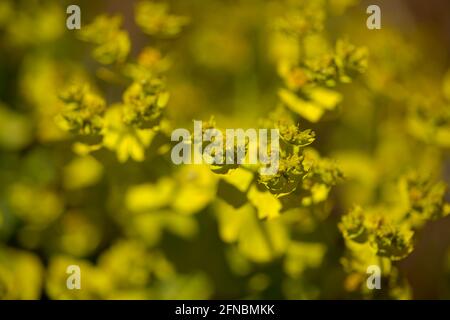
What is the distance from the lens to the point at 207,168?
0.87m

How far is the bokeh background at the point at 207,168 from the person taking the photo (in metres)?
0.85

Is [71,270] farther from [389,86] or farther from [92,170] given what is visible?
[389,86]

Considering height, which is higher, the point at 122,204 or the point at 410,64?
the point at 410,64

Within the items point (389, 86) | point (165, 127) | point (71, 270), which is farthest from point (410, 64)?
point (71, 270)

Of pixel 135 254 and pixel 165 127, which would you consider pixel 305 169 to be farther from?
pixel 135 254

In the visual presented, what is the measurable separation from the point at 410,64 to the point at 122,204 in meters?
0.46

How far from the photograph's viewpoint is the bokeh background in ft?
Result: 2.78

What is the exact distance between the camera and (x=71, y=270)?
90cm

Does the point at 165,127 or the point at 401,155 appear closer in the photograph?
the point at 165,127
